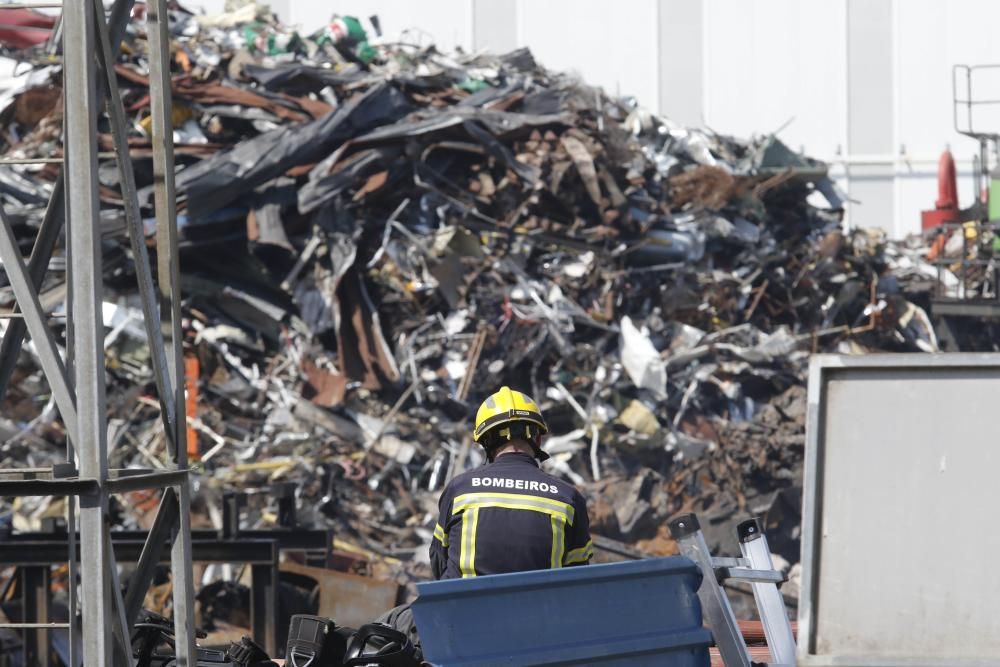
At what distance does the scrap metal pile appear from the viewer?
1070cm

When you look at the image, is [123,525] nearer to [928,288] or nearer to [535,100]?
[535,100]

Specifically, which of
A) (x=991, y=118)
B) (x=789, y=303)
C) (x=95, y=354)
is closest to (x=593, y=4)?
(x=991, y=118)

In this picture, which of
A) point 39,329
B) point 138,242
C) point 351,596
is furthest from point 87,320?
point 351,596

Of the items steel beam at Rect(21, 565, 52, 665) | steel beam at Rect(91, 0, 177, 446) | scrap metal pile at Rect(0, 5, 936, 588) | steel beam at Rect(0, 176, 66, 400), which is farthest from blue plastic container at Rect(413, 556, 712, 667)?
scrap metal pile at Rect(0, 5, 936, 588)

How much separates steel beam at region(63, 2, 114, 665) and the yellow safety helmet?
3.89ft

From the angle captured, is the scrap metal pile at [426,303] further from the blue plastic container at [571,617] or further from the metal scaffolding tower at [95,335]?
the blue plastic container at [571,617]

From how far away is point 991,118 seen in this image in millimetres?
22875

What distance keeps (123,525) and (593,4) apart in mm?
15820

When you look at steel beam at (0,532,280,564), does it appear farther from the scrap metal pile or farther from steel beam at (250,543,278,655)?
the scrap metal pile

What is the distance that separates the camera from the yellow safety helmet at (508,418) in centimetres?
431

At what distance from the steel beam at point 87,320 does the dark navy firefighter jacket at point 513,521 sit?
1058 millimetres

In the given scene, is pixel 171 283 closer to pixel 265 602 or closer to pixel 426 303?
pixel 265 602

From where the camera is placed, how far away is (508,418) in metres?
4.30

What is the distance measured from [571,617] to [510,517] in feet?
1.89
